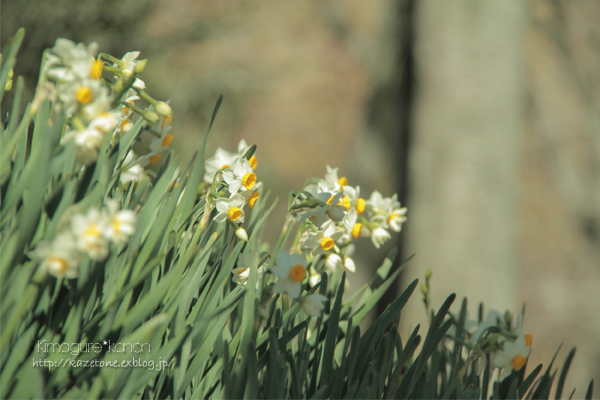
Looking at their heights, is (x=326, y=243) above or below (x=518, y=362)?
above

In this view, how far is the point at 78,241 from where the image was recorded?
33 cm

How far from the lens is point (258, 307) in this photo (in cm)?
45

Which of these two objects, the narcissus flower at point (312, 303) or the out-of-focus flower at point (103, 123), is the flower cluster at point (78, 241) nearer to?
the out-of-focus flower at point (103, 123)

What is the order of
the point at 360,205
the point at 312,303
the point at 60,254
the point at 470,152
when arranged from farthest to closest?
the point at 470,152, the point at 360,205, the point at 312,303, the point at 60,254

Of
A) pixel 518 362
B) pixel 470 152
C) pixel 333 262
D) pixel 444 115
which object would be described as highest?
pixel 444 115

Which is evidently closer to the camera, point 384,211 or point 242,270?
point 242,270

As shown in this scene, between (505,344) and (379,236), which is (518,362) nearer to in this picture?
(505,344)

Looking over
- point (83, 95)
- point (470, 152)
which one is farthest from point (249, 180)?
point (470, 152)

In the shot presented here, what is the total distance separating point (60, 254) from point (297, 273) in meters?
0.22

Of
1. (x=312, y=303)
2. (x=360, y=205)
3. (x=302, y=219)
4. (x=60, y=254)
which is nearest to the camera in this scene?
(x=60, y=254)

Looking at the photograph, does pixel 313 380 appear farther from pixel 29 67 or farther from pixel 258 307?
pixel 29 67

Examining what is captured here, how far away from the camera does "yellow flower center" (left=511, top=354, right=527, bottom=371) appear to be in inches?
23.0

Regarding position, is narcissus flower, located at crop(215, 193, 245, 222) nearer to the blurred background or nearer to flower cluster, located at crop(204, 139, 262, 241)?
flower cluster, located at crop(204, 139, 262, 241)

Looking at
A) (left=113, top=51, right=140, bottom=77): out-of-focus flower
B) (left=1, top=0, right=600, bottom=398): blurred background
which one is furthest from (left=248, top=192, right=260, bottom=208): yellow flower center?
(left=1, top=0, right=600, bottom=398): blurred background
